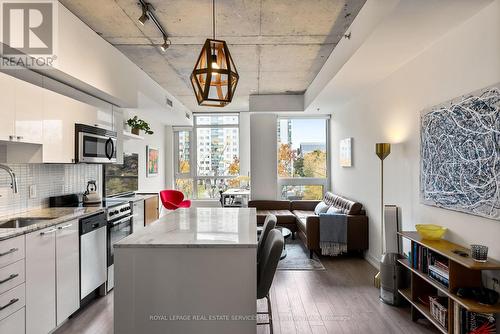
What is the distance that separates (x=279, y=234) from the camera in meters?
2.17

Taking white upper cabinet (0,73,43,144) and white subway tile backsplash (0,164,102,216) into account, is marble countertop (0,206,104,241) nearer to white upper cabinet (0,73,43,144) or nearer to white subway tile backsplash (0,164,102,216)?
white subway tile backsplash (0,164,102,216)

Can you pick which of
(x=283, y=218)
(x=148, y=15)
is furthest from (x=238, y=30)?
(x=283, y=218)

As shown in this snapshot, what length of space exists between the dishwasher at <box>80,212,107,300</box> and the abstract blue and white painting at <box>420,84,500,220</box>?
328cm

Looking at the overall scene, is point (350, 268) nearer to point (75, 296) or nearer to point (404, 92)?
point (404, 92)

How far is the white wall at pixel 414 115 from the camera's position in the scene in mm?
2221

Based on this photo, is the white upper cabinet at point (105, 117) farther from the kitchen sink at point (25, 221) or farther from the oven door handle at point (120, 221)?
the kitchen sink at point (25, 221)

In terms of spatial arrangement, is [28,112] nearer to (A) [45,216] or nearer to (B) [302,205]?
(A) [45,216]

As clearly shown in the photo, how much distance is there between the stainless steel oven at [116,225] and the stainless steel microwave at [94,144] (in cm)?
58

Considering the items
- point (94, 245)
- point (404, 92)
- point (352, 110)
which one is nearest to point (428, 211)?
point (404, 92)

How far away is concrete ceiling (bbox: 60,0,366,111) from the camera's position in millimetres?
2834

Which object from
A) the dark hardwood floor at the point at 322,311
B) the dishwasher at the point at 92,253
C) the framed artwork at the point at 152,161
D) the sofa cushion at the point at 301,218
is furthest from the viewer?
the framed artwork at the point at 152,161

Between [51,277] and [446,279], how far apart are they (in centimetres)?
311

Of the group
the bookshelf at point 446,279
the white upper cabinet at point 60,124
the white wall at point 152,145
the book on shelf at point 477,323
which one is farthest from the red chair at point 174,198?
the book on shelf at point 477,323

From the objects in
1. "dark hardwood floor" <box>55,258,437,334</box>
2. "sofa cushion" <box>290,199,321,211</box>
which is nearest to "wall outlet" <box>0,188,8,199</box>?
"dark hardwood floor" <box>55,258,437,334</box>
